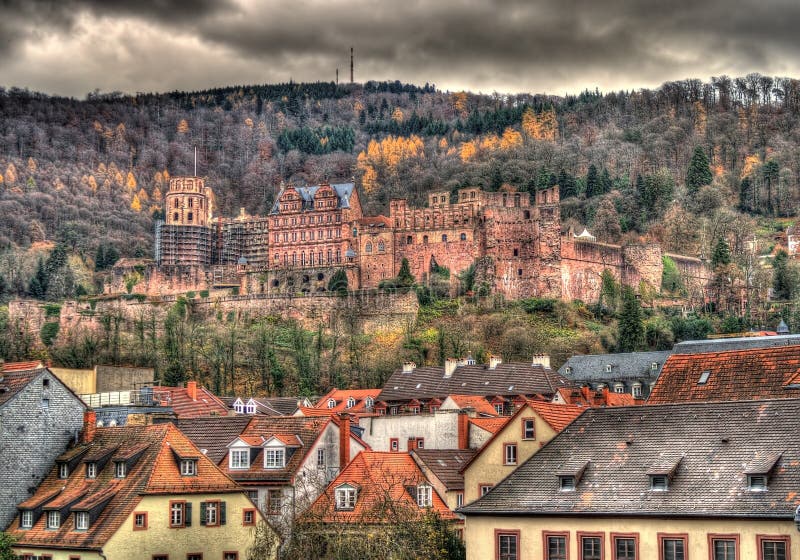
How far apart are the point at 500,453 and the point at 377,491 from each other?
4184 mm

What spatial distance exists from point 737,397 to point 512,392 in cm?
3790

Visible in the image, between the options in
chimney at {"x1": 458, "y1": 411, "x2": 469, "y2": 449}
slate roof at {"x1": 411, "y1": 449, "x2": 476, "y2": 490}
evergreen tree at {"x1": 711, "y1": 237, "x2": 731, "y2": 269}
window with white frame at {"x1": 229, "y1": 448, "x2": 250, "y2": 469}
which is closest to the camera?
slate roof at {"x1": 411, "y1": 449, "x2": 476, "y2": 490}

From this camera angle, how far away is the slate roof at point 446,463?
50.3 m

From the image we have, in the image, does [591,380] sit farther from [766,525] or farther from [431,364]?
[766,525]

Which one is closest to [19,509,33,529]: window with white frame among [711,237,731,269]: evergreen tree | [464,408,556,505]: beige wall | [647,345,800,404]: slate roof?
[464,408,556,505]: beige wall

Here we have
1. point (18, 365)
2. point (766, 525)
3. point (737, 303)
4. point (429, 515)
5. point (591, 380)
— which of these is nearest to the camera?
point (766, 525)

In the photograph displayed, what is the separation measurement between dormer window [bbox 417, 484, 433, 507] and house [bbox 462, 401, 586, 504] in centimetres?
153

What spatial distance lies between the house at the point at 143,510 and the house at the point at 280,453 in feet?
7.29

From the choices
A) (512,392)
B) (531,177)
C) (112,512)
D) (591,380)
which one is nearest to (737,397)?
(112,512)

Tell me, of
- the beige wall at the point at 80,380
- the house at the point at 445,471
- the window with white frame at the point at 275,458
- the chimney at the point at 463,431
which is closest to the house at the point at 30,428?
the window with white frame at the point at 275,458

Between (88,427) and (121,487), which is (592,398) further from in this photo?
(121,487)

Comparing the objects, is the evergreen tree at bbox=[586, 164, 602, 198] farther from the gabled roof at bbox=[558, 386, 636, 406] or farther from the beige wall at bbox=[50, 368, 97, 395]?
the beige wall at bbox=[50, 368, 97, 395]

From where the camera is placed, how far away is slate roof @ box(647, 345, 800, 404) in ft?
152

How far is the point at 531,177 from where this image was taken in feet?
555
